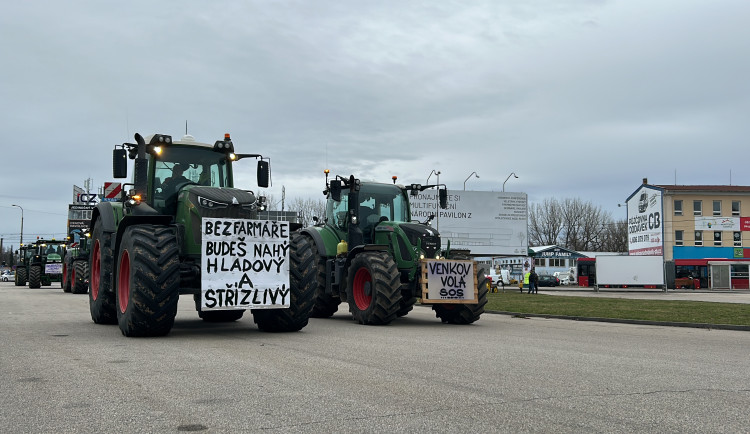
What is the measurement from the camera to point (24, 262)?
44.1m

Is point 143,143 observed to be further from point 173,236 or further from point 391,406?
point 391,406

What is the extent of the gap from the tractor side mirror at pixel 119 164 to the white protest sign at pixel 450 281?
6.28 metres

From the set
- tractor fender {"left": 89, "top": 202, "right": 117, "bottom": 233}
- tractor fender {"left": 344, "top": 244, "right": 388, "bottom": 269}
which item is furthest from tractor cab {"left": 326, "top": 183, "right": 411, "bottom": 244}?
tractor fender {"left": 89, "top": 202, "right": 117, "bottom": 233}

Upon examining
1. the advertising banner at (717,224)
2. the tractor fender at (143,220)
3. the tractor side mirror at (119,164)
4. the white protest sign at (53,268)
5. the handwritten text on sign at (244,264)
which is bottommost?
the white protest sign at (53,268)

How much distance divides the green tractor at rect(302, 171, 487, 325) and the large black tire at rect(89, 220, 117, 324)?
15.2ft

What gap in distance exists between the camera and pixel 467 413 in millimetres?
5328

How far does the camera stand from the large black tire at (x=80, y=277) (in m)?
29.0

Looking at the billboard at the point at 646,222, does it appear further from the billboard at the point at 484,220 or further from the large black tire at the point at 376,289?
the large black tire at the point at 376,289

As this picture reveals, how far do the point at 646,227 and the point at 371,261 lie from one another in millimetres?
53093

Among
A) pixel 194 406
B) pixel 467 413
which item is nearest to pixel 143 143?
pixel 194 406

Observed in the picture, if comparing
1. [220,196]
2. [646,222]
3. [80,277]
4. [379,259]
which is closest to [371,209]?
[379,259]

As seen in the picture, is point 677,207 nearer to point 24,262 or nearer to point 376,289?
point 24,262

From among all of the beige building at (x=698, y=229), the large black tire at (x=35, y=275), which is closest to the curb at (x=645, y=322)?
Answer: the large black tire at (x=35, y=275)

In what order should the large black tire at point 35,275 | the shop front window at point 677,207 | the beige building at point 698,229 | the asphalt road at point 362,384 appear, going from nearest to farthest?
the asphalt road at point 362,384 → the large black tire at point 35,275 → the beige building at point 698,229 → the shop front window at point 677,207
